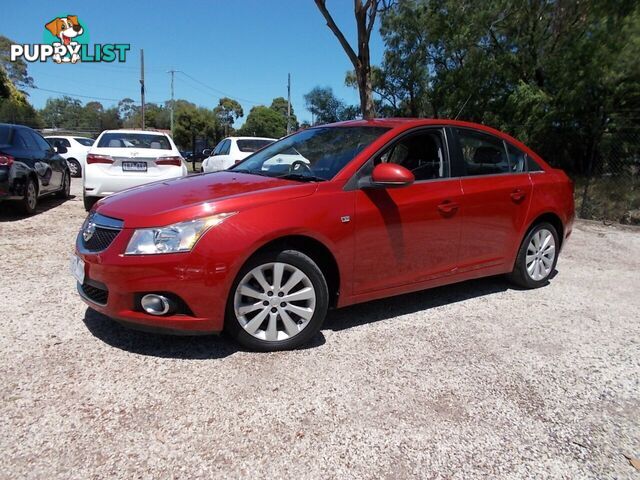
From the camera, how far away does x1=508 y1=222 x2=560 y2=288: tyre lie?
182 inches

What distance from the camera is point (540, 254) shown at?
475 centimetres

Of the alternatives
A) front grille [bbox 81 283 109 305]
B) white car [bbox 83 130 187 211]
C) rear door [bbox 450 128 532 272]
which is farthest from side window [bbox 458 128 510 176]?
white car [bbox 83 130 187 211]

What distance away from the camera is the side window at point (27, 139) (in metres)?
7.68

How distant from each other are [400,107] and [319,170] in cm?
2233

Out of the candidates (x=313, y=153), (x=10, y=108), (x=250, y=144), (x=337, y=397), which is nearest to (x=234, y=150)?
(x=250, y=144)

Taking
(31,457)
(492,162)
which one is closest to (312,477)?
(31,457)

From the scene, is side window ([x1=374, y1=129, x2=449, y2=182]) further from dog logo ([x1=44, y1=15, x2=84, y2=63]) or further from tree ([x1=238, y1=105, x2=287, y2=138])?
tree ([x1=238, y1=105, x2=287, y2=138])

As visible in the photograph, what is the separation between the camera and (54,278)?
4.52 meters

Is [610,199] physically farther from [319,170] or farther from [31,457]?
[31,457]

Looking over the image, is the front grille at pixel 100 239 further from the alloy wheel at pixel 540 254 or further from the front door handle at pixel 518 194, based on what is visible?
the alloy wheel at pixel 540 254

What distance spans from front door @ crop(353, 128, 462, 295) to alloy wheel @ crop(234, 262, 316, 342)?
46 cm

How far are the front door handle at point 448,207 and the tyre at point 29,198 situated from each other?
6502mm

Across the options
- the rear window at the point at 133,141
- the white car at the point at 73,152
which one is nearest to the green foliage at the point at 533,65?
the rear window at the point at 133,141

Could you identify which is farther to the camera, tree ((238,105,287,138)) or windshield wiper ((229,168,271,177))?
tree ((238,105,287,138))
